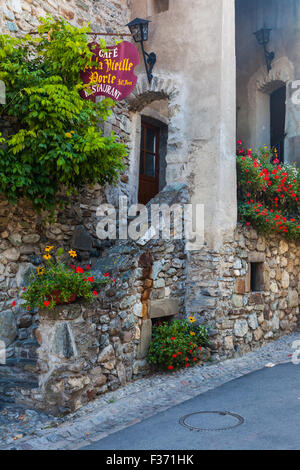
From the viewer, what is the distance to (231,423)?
3.91 metres

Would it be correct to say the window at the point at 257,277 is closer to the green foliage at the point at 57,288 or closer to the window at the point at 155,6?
the green foliage at the point at 57,288

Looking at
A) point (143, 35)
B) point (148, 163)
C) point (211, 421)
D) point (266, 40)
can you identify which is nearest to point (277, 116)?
point (266, 40)

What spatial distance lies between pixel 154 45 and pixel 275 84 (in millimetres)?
3506

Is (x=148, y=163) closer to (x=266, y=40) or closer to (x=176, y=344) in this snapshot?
(x=266, y=40)

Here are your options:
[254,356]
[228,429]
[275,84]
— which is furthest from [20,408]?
[275,84]

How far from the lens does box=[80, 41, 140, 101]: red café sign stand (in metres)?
5.21

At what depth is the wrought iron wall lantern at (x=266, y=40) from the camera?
894 cm

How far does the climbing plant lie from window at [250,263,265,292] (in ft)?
1.89

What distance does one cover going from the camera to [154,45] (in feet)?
23.2

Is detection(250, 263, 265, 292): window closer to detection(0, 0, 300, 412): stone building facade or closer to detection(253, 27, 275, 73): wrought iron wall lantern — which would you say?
detection(0, 0, 300, 412): stone building facade

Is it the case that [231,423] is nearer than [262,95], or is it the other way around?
[231,423]

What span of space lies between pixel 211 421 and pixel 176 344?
5.09 feet

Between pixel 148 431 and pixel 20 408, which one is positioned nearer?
pixel 148 431
